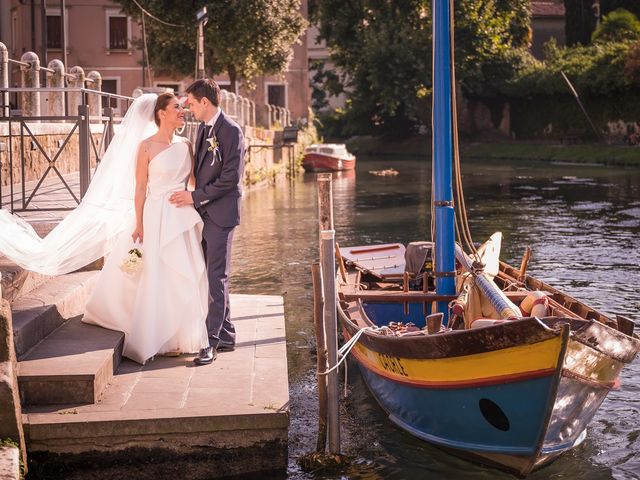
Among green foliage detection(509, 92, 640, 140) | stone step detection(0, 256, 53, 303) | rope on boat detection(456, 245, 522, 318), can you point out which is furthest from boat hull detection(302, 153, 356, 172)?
stone step detection(0, 256, 53, 303)

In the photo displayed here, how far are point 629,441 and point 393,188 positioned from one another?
987 inches

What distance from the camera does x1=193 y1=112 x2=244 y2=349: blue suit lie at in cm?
768

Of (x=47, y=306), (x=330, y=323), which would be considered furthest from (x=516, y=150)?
(x=330, y=323)

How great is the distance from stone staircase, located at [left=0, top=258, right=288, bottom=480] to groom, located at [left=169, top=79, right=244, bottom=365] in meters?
0.64

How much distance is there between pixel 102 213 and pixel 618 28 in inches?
1851

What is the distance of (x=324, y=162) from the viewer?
4159 centimetres

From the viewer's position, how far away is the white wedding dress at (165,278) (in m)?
7.71

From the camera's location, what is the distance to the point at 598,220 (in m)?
22.9

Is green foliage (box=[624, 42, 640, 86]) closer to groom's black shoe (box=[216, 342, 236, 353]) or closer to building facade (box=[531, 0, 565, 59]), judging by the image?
building facade (box=[531, 0, 565, 59])

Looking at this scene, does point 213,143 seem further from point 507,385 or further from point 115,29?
point 115,29

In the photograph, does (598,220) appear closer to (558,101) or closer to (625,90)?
(625,90)

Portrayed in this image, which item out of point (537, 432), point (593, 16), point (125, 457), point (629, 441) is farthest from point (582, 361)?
point (593, 16)

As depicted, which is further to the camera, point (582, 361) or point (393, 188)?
point (393, 188)

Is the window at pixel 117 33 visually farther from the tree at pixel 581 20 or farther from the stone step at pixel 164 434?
the stone step at pixel 164 434
